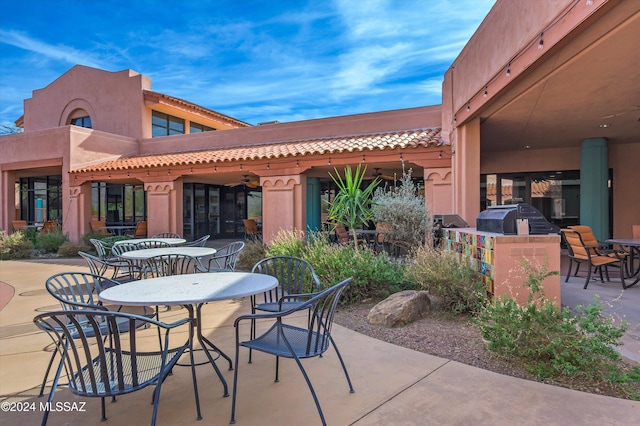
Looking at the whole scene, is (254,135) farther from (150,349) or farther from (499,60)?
(150,349)

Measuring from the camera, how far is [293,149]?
1112cm

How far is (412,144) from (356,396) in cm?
734

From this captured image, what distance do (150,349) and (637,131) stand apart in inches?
433

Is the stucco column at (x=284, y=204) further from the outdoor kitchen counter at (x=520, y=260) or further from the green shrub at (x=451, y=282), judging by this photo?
the outdoor kitchen counter at (x=520, y=260)

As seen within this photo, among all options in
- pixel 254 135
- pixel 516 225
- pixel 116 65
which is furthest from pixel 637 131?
pixel 116 65

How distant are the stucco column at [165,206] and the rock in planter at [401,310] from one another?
31.7ft

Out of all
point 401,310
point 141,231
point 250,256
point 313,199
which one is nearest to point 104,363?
point 401,310

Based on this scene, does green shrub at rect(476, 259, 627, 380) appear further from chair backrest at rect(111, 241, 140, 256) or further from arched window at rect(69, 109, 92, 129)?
arched window at rect(69, 109, 92, 129)

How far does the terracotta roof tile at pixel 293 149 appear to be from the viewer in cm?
980

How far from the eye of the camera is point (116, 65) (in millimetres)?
17641

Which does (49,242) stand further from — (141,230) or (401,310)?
(401,310)

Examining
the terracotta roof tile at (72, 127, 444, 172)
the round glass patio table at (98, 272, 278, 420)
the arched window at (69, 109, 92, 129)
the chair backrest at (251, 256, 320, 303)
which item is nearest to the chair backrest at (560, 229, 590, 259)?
the terracotta roof tile at (72, 127, 444, 172)

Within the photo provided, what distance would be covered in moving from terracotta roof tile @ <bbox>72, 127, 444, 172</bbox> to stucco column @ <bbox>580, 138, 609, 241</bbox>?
12.6ft

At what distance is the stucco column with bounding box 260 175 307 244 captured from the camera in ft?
35.7
